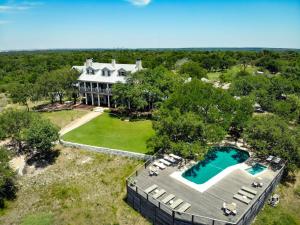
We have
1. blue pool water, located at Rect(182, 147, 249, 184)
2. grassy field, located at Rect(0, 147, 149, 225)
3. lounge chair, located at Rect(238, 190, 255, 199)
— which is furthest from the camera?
blue pool water, located at Rect(182, 147, 249, 184)

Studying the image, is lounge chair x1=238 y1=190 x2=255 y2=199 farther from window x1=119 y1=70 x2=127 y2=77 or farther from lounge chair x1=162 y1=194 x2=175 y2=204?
window x1=119 y1=70 x2=127 y2=77

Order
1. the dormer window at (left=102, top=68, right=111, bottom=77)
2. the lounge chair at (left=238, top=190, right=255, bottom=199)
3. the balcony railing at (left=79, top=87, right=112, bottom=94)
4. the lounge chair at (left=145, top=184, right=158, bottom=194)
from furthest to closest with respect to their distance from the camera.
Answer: the dormer window at (left=102, top=68, right=111, bottom=77) < the balcony railing at (left=79, top=87, right=112, bottom=94) < the lounge chair at (left=145, top=184, right=158, bottom=194) < the lounge chair at (left=238, top=190, right=255, bottom=199)

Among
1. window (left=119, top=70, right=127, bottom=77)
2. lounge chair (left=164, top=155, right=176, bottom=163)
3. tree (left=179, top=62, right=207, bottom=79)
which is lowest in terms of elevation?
lounge chair (left=164, top=155, right=176, bottom=163)

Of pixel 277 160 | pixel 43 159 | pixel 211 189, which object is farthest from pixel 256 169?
pixel 43 159

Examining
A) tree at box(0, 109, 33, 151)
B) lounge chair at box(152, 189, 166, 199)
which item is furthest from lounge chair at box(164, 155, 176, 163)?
tree at box(0, 109, 33, 151)

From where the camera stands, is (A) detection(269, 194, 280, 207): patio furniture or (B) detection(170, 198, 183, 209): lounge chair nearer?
(B) detection(170, 198, 183, 209): lounge chair

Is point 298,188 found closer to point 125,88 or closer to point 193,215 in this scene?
point 193,215
